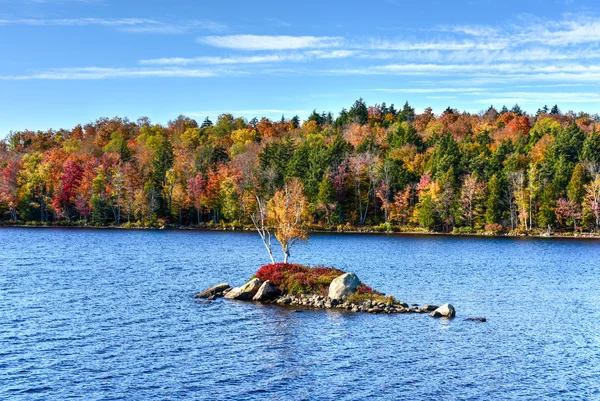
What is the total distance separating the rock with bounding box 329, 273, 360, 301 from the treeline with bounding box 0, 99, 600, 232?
268 feet

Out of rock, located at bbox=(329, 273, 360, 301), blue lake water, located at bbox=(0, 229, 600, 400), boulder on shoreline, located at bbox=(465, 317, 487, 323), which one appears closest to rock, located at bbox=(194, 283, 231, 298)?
blue lake water, located at bbox=(0, 229, 600, 400)

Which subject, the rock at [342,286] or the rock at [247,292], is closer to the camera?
the rock at [342,286]

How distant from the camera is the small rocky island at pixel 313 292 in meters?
49.0

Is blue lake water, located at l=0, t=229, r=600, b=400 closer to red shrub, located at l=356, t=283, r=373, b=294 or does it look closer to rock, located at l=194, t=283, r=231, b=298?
rock, located at l=194, t=283, r=231, b=298

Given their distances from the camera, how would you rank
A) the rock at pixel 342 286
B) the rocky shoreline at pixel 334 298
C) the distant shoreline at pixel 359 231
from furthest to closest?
the distant shoreline at pixel 359 231 → the rock at pixel 342 286 → the rocky shoreline at pixel 334 298

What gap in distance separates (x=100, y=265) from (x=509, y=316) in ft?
156

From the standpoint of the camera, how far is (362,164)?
14300 centimetres

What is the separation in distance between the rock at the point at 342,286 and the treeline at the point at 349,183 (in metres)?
81.7

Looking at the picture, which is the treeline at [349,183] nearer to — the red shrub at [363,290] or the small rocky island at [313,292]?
the small rocky island at [313,292]

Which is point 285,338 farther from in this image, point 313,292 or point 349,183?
point 349,183

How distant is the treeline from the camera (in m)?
128

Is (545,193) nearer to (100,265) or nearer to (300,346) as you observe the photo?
(100,265)

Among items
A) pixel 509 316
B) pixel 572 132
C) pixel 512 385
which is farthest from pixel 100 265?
pixel 572 132

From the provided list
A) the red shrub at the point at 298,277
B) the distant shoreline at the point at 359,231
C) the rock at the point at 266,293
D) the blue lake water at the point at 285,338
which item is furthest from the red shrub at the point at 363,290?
the distant shoreline at the point at 359,231
